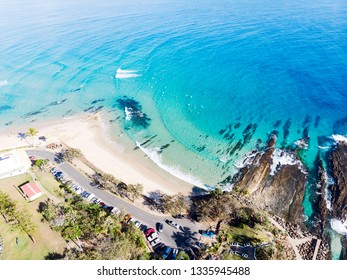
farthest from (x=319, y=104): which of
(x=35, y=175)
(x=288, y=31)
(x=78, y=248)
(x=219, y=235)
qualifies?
(x=35, y=175)

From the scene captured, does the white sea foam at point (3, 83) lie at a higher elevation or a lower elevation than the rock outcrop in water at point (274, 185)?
higher

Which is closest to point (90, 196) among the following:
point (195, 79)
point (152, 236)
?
point (152, 236)

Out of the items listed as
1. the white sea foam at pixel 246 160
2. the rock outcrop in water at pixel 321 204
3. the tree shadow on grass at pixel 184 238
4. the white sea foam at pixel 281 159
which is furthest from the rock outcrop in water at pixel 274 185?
the tree shadow on grass at pixel 184 238

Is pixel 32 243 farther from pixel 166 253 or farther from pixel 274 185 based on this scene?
pixel 274 185

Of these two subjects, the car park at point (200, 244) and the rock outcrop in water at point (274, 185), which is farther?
the rock outcrop in water at point (274, 185)

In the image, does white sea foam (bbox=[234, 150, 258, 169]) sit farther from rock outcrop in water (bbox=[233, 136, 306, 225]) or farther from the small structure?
the small structure

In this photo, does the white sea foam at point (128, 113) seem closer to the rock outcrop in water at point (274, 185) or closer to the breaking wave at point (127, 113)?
the breaking wave at point (127, 113)

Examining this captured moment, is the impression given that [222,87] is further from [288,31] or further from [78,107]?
[288,31]
